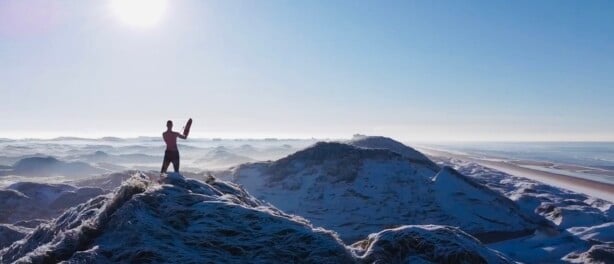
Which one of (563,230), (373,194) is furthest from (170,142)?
(563,230)

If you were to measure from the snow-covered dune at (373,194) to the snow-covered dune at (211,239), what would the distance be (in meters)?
23.2

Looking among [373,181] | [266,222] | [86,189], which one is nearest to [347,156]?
[373,181]

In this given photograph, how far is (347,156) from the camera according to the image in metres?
38.2

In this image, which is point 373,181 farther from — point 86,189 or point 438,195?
point 86,189

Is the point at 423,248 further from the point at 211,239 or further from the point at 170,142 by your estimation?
the point at 170,142

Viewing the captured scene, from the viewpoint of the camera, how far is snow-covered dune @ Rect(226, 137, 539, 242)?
1300 inches

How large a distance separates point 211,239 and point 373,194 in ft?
94.1

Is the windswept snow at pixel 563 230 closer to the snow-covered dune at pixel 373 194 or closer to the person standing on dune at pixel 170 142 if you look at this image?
the snow-covered dune at pixel 373 194

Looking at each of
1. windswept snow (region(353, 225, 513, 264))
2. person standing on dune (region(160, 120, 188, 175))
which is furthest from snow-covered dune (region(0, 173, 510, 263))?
person standing on dune (region(160, 120, 188, 175))

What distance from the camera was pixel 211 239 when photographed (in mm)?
7422

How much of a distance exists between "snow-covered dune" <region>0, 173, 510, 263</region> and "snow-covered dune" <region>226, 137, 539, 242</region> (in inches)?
915

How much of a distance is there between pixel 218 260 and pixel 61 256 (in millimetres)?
2258

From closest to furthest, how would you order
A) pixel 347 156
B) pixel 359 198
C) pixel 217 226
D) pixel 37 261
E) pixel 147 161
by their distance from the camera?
pixel 37 261 → pixel 217 226 → pixel 359 198 → pixel 347 156 → pixel 147 161

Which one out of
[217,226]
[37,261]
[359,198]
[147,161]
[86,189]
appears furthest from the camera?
[147,161]
